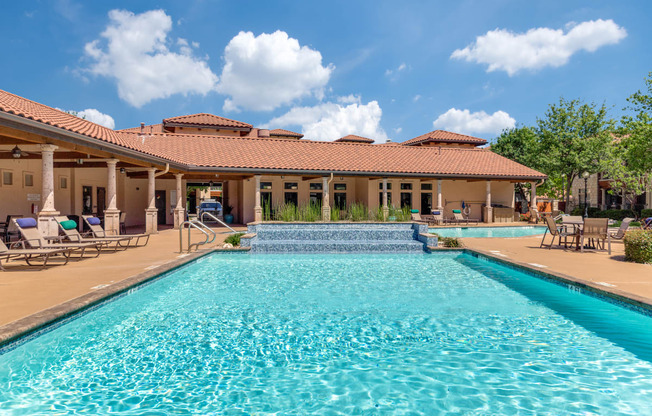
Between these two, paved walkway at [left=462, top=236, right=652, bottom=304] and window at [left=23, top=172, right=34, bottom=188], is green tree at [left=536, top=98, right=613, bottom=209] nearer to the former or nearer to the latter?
paved walkway at [left=462, top=236, right=652, bottom=304]

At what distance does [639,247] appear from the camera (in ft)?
27.9

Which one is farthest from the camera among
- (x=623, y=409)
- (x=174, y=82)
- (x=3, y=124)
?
(x=174, y=82)

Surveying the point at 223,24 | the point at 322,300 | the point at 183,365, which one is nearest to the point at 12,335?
the point at 183,365

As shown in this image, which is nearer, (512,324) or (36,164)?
(512,324)

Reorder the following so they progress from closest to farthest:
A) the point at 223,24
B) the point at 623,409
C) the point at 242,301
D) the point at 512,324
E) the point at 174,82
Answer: the point at 623,409 < the point at 512,324 < the point at 242,301 < the point at 223,24 < the point at 174,82

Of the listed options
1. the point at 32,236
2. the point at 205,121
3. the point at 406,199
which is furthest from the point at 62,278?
the point at 205,121

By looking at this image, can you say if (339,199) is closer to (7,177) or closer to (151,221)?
(151,221)

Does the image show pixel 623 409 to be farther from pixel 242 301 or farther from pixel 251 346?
pixel 242 301

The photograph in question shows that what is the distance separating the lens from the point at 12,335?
3656 mm

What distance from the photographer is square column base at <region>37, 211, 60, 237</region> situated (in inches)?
372

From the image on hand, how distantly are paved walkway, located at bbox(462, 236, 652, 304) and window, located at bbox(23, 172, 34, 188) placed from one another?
1694 centimetres

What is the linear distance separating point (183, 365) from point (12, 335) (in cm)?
166

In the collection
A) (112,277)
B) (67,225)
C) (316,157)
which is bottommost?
(112,277)

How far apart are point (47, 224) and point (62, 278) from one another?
4014 millimetres
